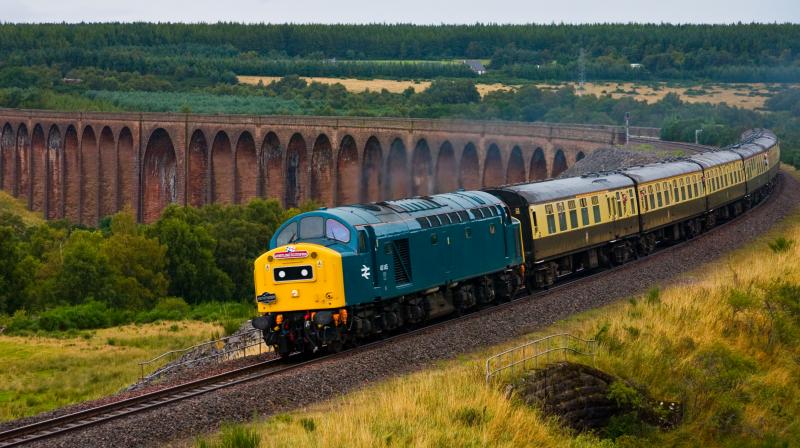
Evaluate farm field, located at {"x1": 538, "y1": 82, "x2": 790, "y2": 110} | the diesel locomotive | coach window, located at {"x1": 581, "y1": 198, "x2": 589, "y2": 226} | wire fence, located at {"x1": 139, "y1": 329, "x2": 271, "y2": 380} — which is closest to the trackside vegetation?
wire fence, located at {"x1": 139, "y1": 329, "x2": 271, "y2": 380}

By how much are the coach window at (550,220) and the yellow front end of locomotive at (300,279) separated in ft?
34.9

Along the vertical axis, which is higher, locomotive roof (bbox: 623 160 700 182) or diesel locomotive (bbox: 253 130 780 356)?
locomotive roof (bbox: 623 160 700 182)

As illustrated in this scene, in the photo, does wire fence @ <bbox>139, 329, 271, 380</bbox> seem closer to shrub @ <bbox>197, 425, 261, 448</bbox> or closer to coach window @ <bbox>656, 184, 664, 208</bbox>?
shrub @ <bbox>197, 425, 261, 448</bbox>

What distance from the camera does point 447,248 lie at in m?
27.1

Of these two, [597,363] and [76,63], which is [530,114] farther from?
[76,63]

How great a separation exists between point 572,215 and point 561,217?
0.77 metres

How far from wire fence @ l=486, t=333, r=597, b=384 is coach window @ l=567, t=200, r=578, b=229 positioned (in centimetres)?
1055

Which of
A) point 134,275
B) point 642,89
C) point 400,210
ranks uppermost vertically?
point 642,89

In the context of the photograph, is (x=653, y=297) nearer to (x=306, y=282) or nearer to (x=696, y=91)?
(x=306, y=282)

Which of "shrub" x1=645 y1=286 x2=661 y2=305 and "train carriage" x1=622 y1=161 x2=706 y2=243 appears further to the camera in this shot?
"train carriage" x1=622 y1=161 x2=706 y2=243

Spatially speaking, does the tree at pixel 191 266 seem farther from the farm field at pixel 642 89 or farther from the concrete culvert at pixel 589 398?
the farm field at pixel 642 89

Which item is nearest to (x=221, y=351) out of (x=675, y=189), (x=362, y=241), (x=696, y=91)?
(x=362, y=241)

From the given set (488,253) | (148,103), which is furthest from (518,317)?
(148,103)

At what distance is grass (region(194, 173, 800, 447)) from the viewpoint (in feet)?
54.8
